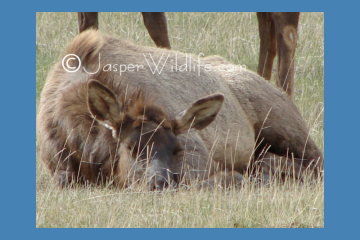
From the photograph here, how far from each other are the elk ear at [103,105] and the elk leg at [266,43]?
4511mm

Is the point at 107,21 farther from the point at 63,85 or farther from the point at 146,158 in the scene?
the point at 146,158

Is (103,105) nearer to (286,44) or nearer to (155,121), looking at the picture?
(155,121)

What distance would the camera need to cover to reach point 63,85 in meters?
6.00

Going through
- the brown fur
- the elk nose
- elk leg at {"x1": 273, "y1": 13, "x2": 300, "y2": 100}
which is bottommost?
the elk nose

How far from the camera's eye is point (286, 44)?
8430mm

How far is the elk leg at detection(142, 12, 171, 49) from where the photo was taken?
8.89 meters

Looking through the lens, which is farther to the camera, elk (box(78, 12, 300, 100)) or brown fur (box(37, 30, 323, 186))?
elk (box(78, 12, 300, 100))

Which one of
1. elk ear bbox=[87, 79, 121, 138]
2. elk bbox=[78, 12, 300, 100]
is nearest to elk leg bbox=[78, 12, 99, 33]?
elk bbox=[78, 12, 300, 100]

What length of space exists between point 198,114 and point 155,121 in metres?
0.47

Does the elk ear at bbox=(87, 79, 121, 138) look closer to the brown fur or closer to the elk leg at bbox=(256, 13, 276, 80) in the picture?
the brown fur

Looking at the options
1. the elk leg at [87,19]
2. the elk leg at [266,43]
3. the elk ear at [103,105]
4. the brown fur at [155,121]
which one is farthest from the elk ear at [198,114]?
the elk leg at [266,43]

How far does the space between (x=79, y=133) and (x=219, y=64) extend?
8.54 feet

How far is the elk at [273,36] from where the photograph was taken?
8.38 m

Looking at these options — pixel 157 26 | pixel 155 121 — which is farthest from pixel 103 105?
pixel 157 26
